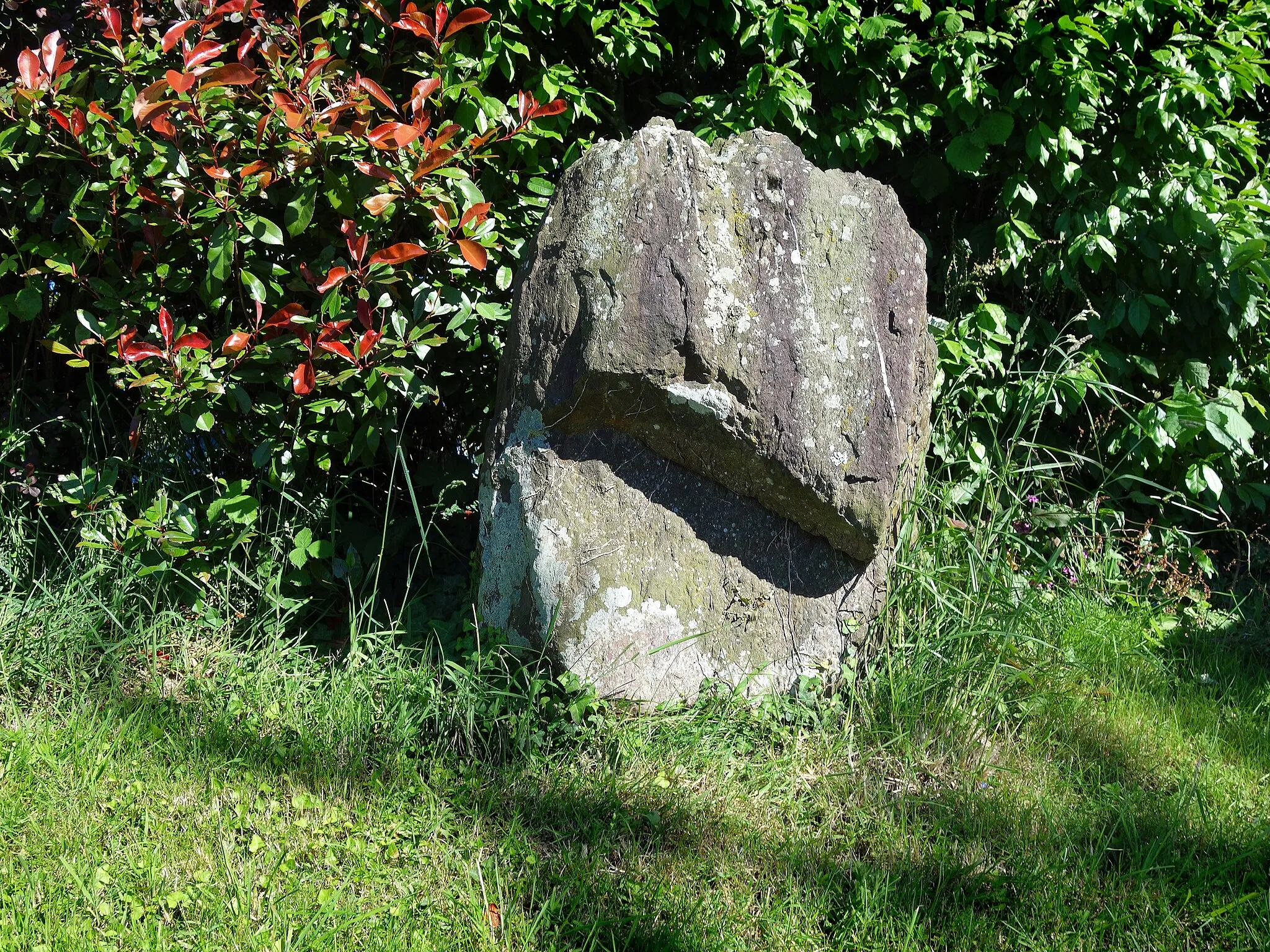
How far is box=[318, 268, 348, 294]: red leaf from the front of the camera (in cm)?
288

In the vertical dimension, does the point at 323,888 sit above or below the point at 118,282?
below

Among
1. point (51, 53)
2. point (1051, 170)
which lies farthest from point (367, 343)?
point (1051, 170)

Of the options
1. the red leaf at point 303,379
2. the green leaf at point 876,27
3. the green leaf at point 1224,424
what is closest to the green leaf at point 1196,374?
the green leaf at point 1224,424

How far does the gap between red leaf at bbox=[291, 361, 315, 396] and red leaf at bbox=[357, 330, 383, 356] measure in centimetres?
17

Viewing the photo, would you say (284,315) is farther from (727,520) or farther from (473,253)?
(727,520)

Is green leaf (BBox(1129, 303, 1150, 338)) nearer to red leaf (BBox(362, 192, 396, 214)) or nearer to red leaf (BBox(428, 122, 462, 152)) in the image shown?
red leaf (BBox(428, 122, 462, 152))

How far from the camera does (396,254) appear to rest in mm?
2904

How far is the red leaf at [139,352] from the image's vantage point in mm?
2914

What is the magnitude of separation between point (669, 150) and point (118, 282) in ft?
5.97

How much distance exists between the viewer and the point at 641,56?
3.52 metres

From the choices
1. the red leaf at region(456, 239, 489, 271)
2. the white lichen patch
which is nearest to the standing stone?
the white lichen patch

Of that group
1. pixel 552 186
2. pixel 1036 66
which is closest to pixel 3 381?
pixel 552 186

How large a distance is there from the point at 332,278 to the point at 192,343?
483mm

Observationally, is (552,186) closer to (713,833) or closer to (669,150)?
(669,150)
